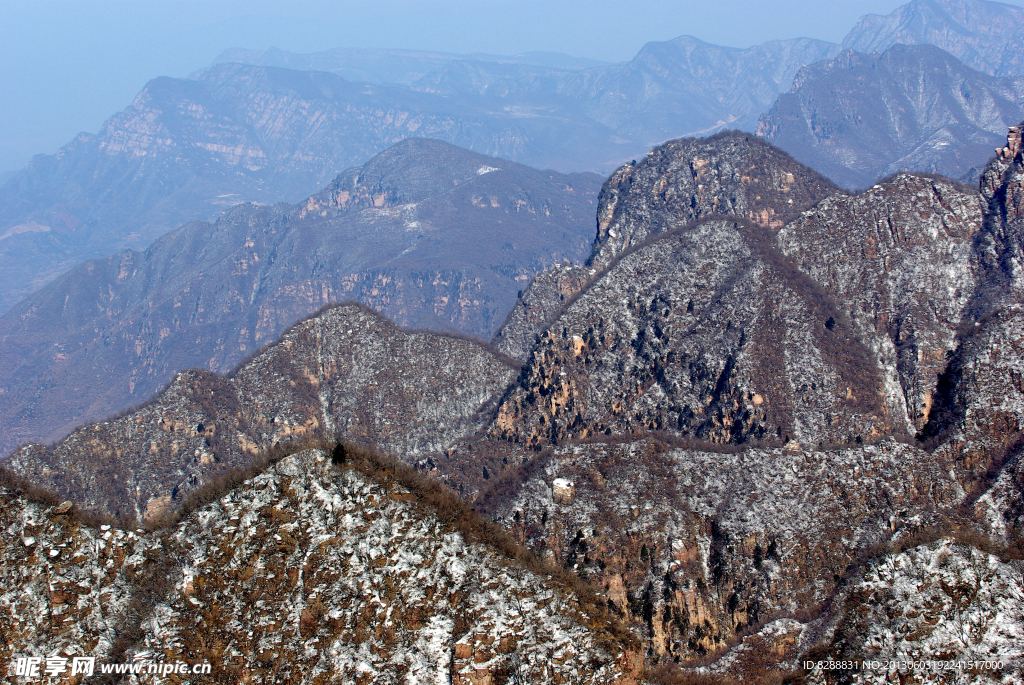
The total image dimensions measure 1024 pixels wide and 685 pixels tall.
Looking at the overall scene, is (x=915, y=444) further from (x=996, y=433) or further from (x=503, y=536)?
(x=503, y=536)

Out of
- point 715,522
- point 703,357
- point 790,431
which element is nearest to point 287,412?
point 703,357

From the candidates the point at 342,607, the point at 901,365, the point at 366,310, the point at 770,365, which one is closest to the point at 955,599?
the point at 342,607

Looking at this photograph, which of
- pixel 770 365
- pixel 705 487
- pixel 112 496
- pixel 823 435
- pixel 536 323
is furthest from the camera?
pixel 536 323

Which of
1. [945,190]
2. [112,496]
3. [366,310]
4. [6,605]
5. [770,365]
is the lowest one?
[112,496]

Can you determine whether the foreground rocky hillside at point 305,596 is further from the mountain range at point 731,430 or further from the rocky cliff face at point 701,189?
the rocky cliff face at point 701,189

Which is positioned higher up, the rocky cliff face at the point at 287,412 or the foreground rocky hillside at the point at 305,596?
the foreground rocky hillside at the point at 305,596

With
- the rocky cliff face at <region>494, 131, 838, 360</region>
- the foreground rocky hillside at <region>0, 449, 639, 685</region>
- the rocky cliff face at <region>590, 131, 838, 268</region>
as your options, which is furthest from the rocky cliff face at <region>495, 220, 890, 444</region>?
the foreground rocky hillside at <region>0, 449, 639, 685</region>

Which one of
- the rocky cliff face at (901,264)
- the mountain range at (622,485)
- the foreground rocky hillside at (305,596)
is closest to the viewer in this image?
the foreground rocky hillside at (305,596)

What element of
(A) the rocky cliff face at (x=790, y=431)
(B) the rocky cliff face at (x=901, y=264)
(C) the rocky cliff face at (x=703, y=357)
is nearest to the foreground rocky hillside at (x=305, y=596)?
(A) the rocky cliff face at (x=790, y=431)
